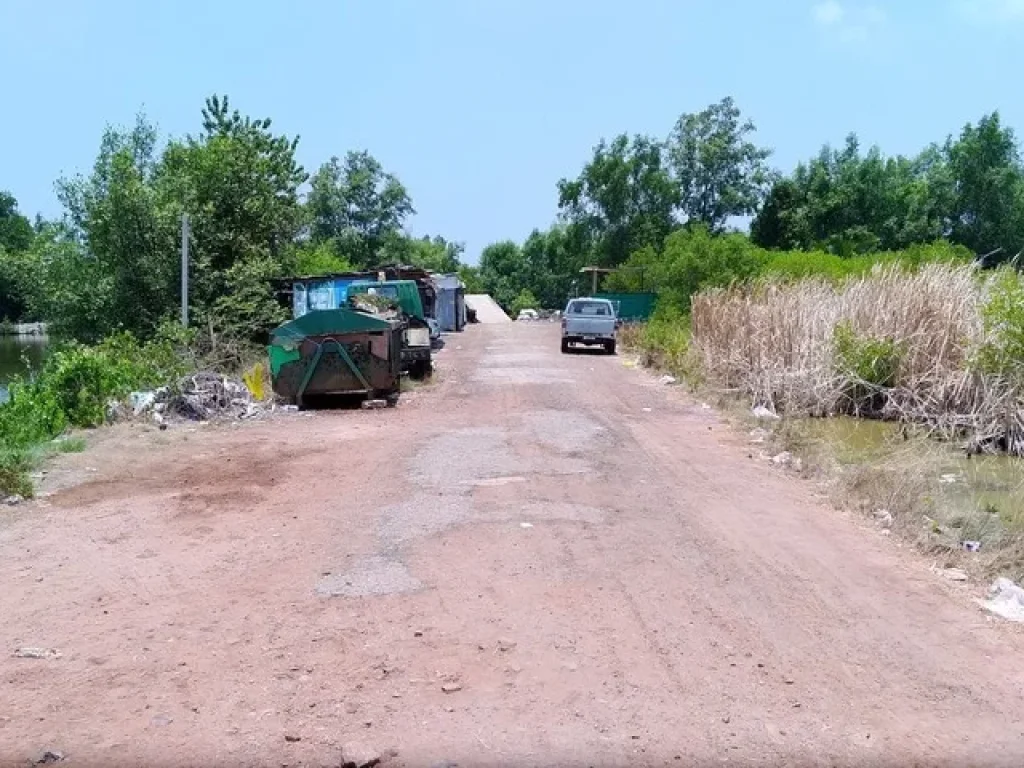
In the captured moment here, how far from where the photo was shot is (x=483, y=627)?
18.1ft

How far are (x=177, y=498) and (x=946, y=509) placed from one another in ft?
24.5

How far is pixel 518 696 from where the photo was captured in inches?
182

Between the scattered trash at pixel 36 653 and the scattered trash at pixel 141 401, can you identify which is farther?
the scattered trash at pixel 141 401

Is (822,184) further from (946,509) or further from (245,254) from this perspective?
(946,509)

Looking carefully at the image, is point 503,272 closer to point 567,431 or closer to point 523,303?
point 523,303

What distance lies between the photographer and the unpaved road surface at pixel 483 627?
14.0 feet

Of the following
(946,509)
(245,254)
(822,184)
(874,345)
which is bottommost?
(946,509)

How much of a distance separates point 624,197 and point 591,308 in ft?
110

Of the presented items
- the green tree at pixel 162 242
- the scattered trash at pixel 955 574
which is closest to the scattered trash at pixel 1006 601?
the scattered trash at pixel 955 574

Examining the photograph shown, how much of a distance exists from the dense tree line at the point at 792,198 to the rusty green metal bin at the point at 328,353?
29.3m

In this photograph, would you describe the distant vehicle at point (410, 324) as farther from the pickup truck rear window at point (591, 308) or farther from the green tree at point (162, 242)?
the pickup truck rear window at point (591, 308)

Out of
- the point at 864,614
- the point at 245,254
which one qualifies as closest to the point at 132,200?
the point at 245,254

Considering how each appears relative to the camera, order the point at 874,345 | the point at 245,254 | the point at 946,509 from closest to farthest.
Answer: the point at 946,509 < the point at 874,345 < the point at 245,254

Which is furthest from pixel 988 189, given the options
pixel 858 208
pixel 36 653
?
pixel 36 653
